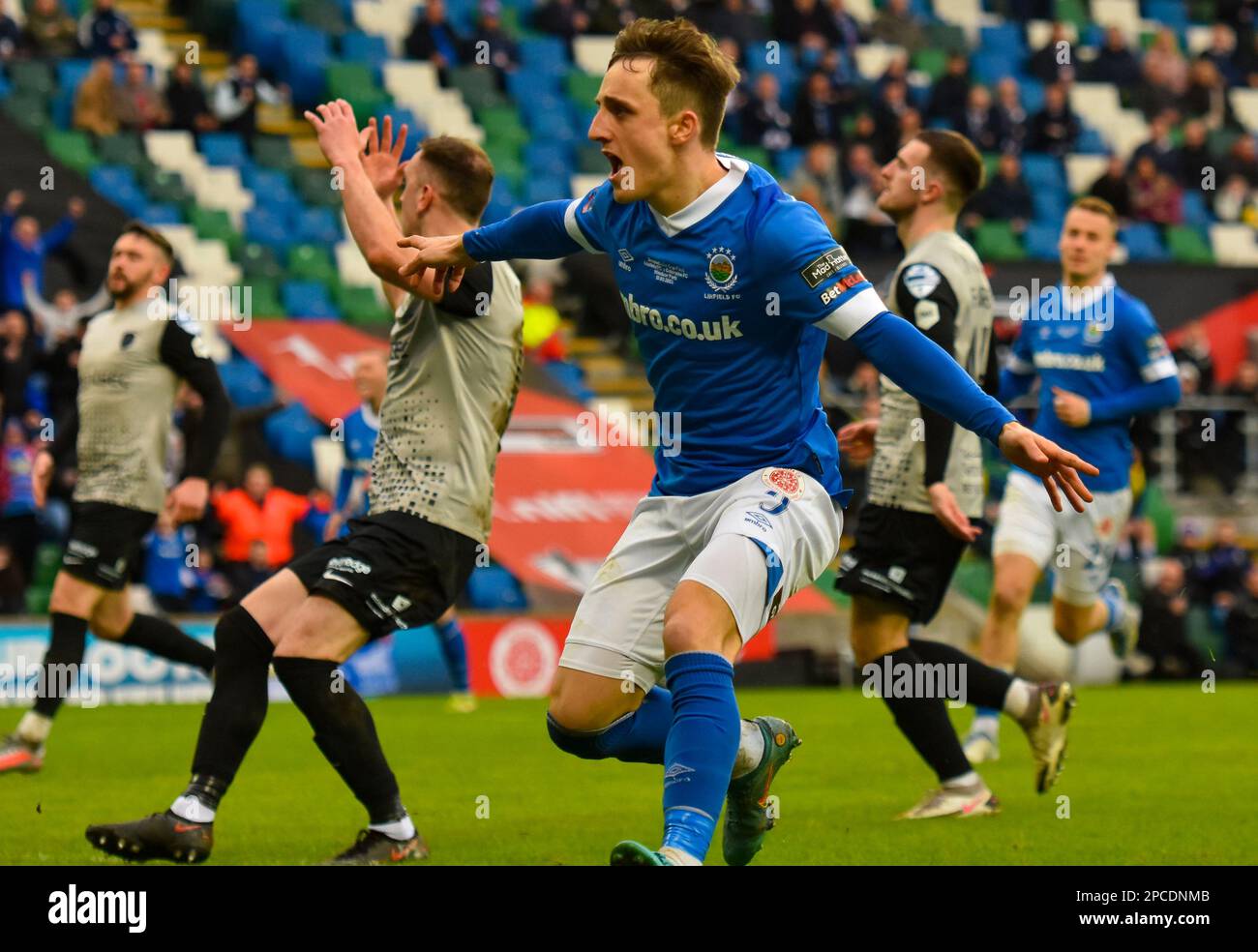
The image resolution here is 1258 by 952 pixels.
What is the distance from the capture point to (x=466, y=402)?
22.0ft

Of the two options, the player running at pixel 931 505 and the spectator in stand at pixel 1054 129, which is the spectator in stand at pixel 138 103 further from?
the player running at pixel 931 505

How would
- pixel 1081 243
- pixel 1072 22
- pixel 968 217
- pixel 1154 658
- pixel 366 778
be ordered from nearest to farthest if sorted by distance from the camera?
pixel 366 778, pixel 1081 243, pixel 1154 658, pixel 968 217, pixel 1072 22

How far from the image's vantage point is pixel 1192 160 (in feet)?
81.7

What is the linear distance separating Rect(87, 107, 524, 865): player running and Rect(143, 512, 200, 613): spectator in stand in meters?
9.43

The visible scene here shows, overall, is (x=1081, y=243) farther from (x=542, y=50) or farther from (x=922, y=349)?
(x=542, y=50)

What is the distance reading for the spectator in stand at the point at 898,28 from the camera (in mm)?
26812

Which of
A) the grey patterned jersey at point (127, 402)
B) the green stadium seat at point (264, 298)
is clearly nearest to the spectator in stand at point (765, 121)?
the green stadium seat at point (264, 298)

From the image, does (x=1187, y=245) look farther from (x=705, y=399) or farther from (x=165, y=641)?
(x=705, y=399)

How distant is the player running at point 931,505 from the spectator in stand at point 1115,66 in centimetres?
1918

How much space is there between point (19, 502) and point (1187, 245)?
49.1ft

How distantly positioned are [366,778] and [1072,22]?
24399mm

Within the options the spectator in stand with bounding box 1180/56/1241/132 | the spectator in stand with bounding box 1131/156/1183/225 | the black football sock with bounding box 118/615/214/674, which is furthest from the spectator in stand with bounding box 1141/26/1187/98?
the black football sock with bounding box 118/615/214/674

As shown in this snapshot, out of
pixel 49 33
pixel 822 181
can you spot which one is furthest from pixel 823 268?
pixel 49 33

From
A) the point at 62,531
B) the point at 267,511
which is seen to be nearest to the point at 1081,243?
the point at 267,511
